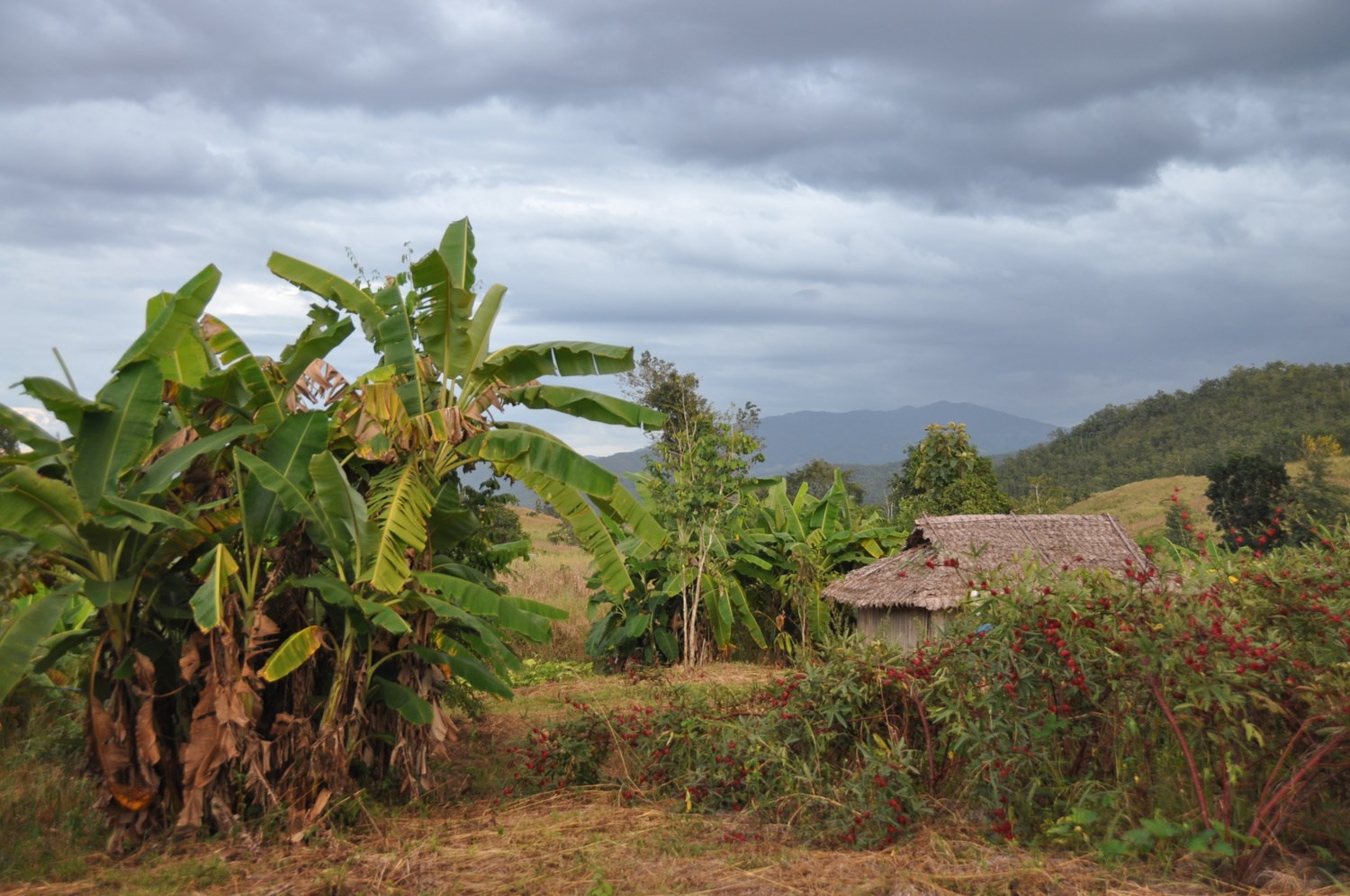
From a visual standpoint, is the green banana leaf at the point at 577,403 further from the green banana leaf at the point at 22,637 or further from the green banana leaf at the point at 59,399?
the green banana leaf at the point at 22,637

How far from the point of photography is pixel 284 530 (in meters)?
6.73

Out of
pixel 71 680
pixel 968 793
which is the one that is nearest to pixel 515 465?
pixel 968 793

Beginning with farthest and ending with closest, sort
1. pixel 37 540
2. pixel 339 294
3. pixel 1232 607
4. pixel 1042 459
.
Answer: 1. pixel 1042 459
2. pixel 339 294
3. pixel 37 540
4. pixel 1232 607

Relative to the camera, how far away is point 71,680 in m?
9.66

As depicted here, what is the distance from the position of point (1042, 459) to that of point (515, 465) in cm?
6309

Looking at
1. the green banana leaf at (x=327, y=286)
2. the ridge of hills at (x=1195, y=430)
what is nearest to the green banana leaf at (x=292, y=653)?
the green banana leaf at (x=327, y=286)

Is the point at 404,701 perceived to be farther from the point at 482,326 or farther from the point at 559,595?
the point at 559,595

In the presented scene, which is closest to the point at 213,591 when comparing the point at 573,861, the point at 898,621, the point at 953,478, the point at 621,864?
the point at 573,861

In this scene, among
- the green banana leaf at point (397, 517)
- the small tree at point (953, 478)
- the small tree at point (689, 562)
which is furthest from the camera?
the small tree at point (953, 478)

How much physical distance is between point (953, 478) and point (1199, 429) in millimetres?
44402

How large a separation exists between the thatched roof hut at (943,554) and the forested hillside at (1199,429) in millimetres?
38746

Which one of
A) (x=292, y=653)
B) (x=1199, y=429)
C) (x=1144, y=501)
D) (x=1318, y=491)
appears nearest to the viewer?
(x=292, y=653)

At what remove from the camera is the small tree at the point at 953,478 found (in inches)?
806

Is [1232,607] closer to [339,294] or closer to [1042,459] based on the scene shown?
[339,294]
